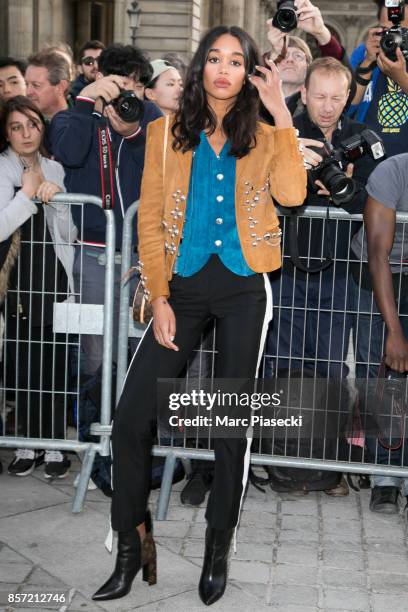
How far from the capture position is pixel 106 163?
5.49 m

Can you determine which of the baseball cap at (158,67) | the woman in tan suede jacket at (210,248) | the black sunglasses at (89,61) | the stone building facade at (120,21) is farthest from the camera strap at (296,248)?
the stone building facade at (120,21)

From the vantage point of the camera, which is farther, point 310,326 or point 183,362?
point 310,326

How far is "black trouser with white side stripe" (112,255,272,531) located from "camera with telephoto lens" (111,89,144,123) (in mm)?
1457

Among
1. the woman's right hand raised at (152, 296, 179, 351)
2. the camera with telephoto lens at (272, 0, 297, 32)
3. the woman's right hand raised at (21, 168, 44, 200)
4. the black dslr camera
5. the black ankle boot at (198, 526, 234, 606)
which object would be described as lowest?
the black ankle boot at (198, 526, 234, 606)

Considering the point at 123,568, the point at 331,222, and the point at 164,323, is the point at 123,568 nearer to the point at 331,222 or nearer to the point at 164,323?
the point at 164,323

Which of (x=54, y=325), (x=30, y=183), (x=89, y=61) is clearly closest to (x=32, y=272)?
(x=54, y=325)

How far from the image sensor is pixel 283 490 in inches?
225

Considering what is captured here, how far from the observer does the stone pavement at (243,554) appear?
4297 mm

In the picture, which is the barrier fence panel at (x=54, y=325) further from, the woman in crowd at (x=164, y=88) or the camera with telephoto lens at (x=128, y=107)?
the woman in crowd at (x=164, y=88)

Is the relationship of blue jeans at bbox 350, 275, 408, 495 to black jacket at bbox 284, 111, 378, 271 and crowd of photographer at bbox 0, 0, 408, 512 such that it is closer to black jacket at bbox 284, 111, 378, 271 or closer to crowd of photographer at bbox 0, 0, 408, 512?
crowd of photographer at bbox 0, 0, 408, 512

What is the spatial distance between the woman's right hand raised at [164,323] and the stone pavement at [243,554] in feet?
3.75

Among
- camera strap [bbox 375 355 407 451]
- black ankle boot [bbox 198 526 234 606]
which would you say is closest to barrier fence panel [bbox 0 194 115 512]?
black ankle boot [bbox 198 526 234 606]

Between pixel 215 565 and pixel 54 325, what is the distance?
6.07 feet

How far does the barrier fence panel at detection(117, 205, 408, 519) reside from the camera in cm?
539
